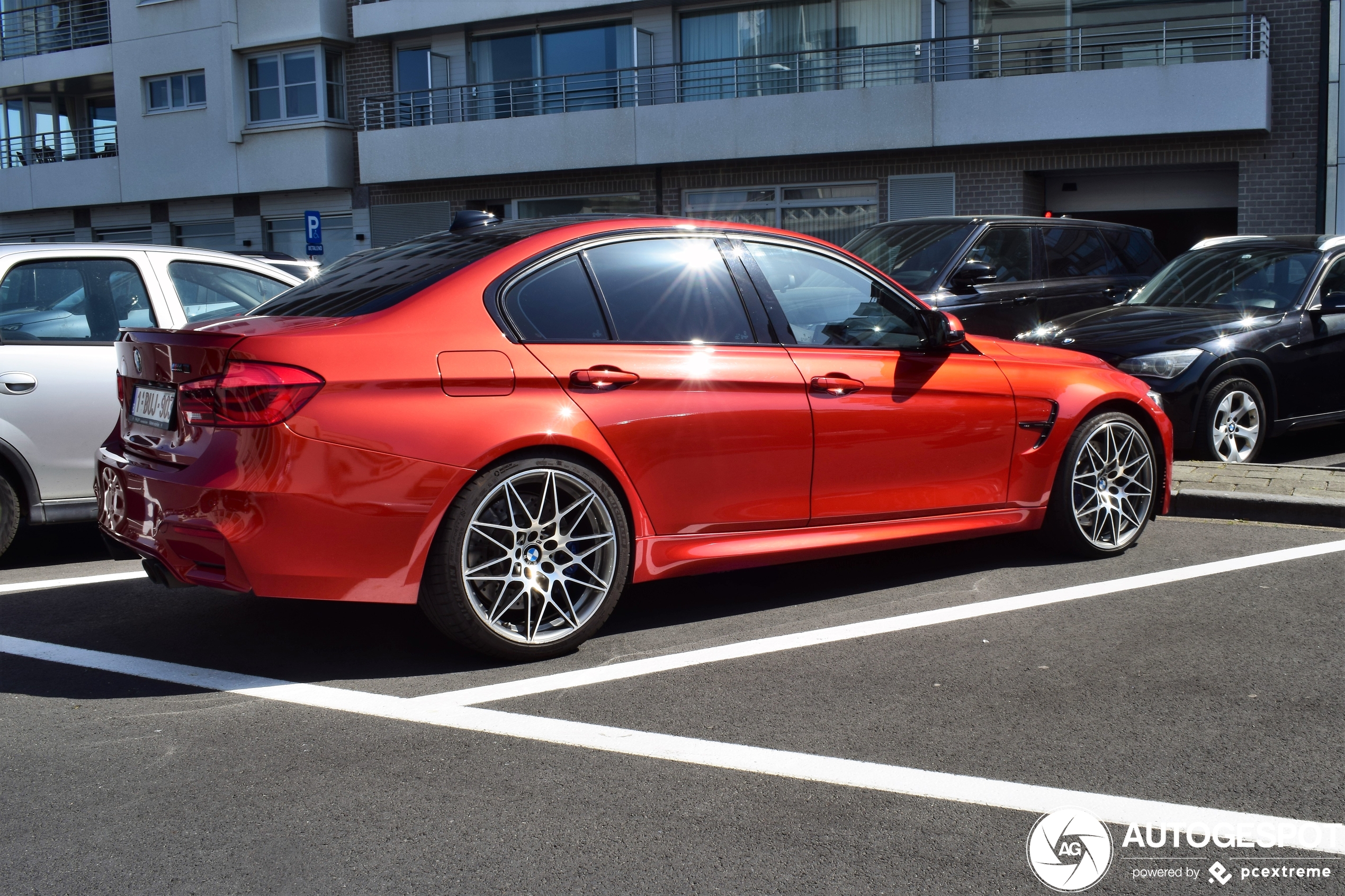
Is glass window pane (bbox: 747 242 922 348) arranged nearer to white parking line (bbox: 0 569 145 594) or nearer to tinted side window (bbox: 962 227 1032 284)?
white parking line (bbox: 0 569 145 594)

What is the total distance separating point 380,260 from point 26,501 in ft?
7.36

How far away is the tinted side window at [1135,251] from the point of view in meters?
12.1

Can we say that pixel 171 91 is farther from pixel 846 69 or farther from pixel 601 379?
pixel 601 379

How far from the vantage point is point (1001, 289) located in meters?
10.7

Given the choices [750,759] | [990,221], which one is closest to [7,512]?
[750,759]

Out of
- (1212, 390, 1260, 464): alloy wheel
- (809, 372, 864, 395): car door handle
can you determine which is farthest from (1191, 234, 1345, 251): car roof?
(809, 372, 864, 395): car door handle

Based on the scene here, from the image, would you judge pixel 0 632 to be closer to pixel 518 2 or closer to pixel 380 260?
pixel 380 260

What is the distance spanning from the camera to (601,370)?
4.64m

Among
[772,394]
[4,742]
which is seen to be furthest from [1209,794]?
[4,742]

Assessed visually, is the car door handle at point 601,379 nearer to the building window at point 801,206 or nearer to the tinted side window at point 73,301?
the tinted side window at point 73,301

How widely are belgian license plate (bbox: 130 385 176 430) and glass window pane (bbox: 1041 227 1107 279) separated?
824 cm

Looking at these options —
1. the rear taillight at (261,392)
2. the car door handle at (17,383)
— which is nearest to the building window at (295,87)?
the car door handle at (17,383)

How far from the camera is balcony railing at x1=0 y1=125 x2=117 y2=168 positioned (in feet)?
116

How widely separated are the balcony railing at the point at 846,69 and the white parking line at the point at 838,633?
1756cm
